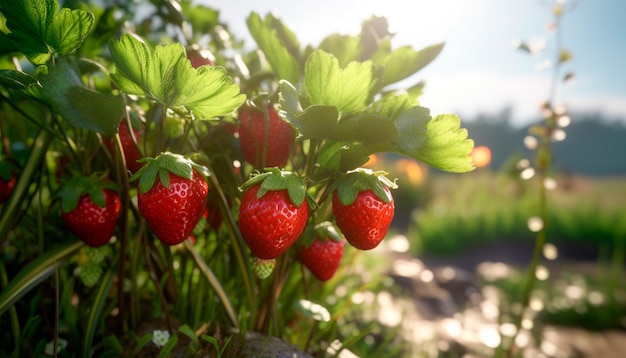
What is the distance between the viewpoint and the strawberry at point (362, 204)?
0.69 meters

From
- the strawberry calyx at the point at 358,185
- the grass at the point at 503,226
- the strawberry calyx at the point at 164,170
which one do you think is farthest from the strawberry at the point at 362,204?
the grass at the point at 503,226

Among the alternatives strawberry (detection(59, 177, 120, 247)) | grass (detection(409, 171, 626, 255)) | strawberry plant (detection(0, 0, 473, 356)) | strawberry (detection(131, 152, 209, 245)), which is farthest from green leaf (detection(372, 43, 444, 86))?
grass (detection(409, 171, 626, 255))

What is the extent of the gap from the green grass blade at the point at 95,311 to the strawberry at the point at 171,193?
300 millimetres

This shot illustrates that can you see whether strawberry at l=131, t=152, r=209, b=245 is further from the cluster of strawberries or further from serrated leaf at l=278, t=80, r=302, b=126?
serrated leaf at l=278, t=80, r=302, b=126

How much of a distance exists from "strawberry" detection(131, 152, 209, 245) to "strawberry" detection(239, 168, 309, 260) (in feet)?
0.23

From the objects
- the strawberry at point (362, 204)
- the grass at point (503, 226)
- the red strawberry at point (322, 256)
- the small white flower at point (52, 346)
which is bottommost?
the grass at point (503, 226)

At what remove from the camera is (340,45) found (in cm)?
90

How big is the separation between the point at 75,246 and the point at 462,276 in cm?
280

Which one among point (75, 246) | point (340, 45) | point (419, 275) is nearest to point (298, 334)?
point (75, 246)

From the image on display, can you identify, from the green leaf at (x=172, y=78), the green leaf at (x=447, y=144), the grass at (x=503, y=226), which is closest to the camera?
the green leaf at (x=172, y=78)

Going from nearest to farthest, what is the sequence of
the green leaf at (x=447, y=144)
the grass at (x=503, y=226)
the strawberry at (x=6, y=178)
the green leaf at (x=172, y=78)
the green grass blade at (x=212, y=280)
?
the green leaf at (x=172, y=78) < the green leaf at (x=447, y=144) < the green grass blade at (x=212, y=280) < the strawberry at (x=6, y=178) < the grass at (x=503, y=226)

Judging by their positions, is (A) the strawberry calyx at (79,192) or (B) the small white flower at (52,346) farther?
(B) the small white flower at (52,346)

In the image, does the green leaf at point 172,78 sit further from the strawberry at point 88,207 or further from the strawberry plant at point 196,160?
the strawberry at point 88,207

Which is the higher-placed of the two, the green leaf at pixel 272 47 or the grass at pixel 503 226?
the green leaf at pixel 272 47
